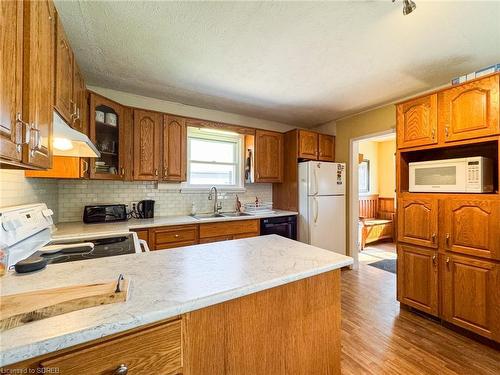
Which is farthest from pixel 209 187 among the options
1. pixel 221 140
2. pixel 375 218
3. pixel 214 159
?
pixel 375 218

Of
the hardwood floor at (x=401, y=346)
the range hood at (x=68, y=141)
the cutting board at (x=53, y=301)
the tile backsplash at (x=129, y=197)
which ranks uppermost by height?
the range hood at (x=68, y=141)

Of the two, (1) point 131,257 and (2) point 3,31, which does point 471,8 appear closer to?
(2) point 3,31

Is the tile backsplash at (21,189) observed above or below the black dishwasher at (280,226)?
above

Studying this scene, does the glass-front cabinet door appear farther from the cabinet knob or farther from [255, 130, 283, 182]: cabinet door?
the cabinet knob

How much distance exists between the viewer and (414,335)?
2004 mm

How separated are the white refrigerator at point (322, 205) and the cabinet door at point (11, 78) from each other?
3.13 m

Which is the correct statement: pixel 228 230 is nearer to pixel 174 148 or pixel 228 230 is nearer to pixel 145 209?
pixel 145 209

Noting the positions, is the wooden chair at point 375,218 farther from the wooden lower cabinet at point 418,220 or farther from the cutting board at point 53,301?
the cutting board at point 53,301

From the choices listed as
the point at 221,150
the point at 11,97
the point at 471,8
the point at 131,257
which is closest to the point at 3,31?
the point at 11,97

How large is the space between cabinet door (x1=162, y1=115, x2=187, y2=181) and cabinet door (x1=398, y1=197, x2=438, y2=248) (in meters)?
2.64

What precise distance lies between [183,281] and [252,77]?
7.35 feet

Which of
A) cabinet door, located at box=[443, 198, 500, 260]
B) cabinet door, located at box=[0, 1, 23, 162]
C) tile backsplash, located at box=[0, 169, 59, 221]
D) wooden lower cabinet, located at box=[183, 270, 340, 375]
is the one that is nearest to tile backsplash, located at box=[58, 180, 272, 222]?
tile backsplash, located at box=[0, 169, 59, 221]

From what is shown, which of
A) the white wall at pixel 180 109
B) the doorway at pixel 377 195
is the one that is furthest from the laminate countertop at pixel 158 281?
the doorway at pixel 377 195

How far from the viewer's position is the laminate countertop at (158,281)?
0.58 m
